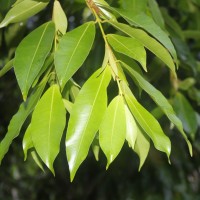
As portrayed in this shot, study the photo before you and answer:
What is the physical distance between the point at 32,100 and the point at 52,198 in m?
2.54

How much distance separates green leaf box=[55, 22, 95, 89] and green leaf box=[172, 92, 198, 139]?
27.1 inches

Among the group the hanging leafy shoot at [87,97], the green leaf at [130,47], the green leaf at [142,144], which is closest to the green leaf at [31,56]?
the hanging leafy shoot at [87,97]

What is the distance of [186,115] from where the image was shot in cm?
142

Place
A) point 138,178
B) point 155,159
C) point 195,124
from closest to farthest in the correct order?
point 195,124, point 155,159, point 138,178

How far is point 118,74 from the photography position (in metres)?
0.73

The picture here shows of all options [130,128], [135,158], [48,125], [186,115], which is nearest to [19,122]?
[48,125]

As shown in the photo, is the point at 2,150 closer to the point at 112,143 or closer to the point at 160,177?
the point at 112,143

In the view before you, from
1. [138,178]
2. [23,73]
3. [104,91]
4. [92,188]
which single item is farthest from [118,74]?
[92,188]

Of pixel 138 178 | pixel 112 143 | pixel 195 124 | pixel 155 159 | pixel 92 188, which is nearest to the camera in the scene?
pixel 112 143

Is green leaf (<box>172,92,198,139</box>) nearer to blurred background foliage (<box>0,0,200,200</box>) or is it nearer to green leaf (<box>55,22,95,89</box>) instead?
blurred background foliage (<box>0,0,200,200</box>)

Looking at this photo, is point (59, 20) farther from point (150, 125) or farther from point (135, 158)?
point (135, 158)

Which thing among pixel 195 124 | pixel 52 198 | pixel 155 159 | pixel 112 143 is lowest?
pixel 52 198

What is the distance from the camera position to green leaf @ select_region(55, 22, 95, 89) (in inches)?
28.0

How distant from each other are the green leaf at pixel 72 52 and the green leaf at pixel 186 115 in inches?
27.1
